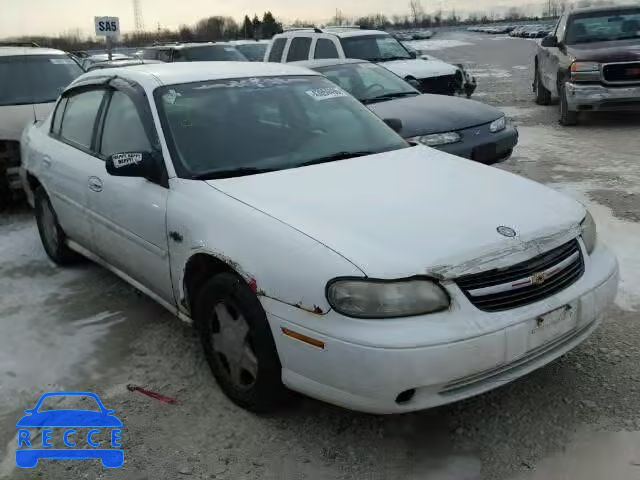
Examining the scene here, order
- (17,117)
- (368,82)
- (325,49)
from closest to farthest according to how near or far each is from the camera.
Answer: (17,117), (368,82), (325,49)

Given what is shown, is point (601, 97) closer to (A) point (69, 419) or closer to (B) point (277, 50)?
(B) point (277, 50)

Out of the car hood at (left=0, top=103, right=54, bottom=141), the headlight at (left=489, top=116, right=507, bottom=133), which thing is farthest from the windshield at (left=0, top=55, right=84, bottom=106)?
the headlight at (left=489, top=116, right=507, bottom=133)

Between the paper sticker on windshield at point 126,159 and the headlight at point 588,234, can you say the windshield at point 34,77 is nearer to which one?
the paper sticker on windshield at point 126,159

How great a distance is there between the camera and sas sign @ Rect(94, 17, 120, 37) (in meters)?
16.2

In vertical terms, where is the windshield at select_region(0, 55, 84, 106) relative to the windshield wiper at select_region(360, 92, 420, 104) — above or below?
above

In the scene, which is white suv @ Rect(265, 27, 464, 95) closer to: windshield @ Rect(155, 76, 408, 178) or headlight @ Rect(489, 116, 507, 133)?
headlight @ Rect(489, 116, 507, 133)

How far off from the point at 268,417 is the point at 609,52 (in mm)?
8735

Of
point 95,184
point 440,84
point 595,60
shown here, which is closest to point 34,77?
point 95,184

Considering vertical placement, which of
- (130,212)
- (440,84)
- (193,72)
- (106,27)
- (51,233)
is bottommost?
(51,233)

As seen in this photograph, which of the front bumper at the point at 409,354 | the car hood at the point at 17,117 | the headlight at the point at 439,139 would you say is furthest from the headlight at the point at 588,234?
the car hood at the point at 17,117

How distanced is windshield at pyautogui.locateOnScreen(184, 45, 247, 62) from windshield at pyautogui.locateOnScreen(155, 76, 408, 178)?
10.4 m

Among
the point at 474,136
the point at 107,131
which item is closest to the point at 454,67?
the point at 474,136

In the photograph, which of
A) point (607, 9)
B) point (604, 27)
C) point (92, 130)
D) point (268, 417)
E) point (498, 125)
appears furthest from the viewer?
point (607, 9)

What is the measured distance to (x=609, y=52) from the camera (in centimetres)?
971
